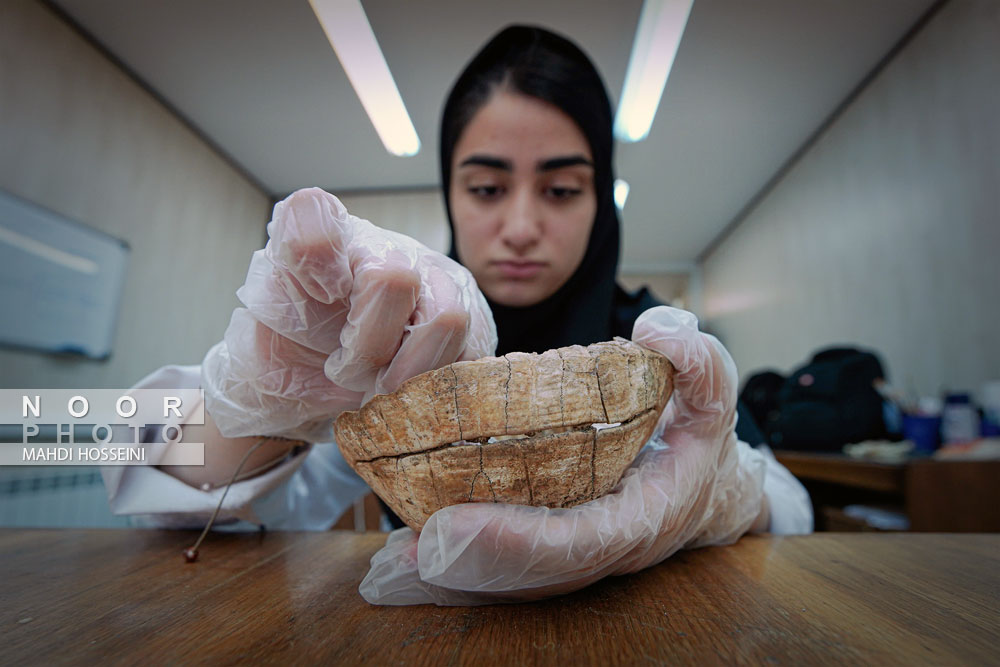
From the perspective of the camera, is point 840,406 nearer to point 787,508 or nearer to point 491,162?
point 787,508

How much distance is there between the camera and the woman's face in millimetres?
794

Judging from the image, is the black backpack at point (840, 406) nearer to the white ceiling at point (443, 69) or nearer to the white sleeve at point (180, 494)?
the white ceiling at point (443, 69)

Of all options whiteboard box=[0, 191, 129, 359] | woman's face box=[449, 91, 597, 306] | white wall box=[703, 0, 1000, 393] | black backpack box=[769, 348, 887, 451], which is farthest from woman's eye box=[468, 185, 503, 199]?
white wall box=[703, 0, 1000, 393]

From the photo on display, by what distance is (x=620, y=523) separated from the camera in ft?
1.32

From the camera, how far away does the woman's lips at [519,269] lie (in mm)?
792

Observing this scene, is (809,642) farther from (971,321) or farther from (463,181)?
(971,321)

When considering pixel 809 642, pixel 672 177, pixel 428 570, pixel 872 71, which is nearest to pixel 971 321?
pixel 872 71

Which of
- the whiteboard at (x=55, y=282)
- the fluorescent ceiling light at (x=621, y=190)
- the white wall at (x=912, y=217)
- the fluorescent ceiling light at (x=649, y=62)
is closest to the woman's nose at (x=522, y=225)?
the whiteboard at (x=55, y=282)

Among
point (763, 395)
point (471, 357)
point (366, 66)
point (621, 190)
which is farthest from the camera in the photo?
point (621, 190)

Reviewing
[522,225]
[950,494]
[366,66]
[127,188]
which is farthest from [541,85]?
[950,494]

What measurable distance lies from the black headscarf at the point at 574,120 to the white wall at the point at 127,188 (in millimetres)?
483

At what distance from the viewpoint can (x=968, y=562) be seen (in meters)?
0.48

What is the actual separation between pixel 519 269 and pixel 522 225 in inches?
3.0

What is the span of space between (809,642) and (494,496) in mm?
226
